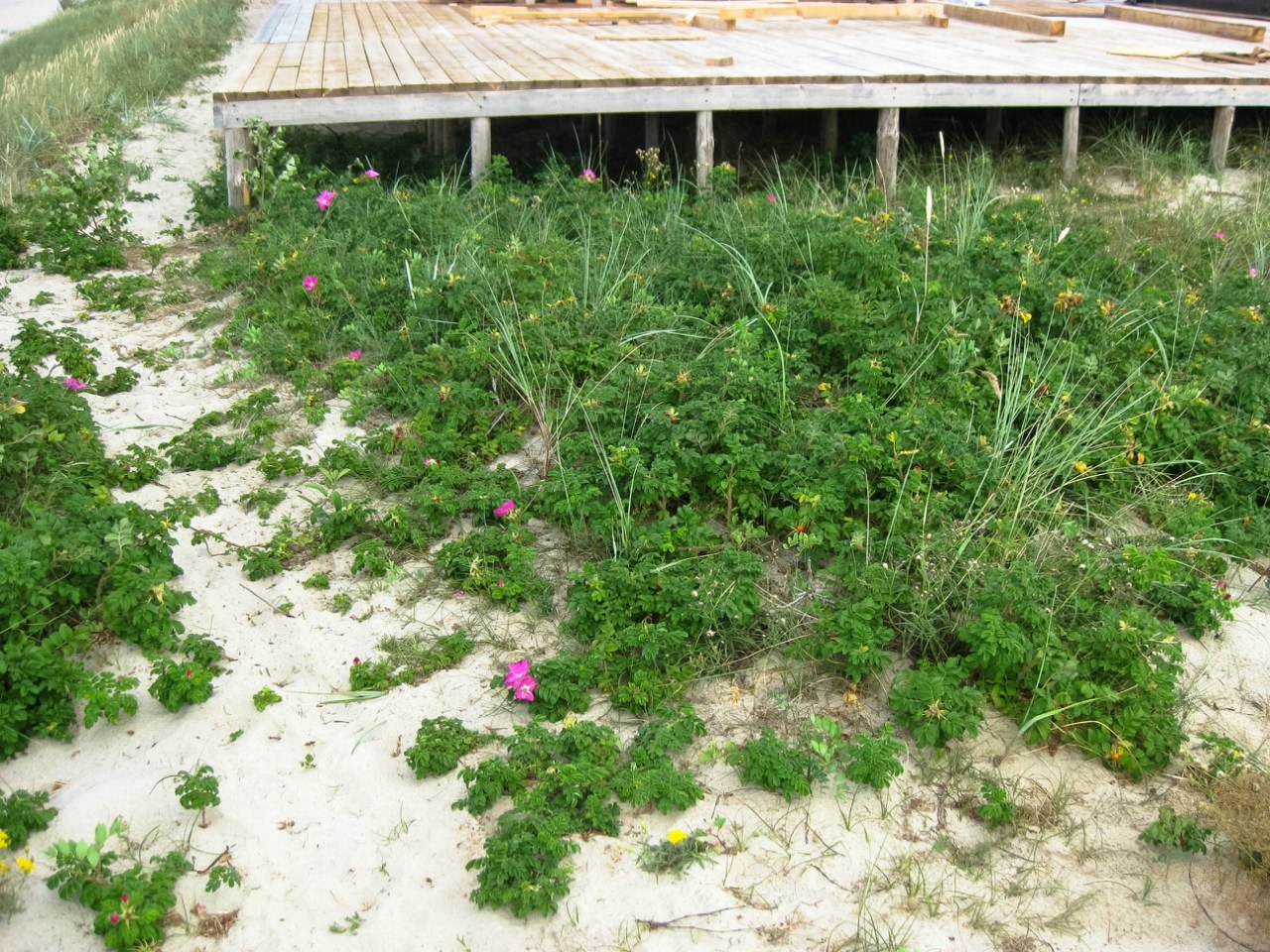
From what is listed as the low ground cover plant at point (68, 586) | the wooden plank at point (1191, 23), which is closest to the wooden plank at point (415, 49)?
the low ground cover plant at point (68, 586)

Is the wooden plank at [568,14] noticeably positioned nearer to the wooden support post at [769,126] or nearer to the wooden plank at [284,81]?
the wooden support post at [769,126]

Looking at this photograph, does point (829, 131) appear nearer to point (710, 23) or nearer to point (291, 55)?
point (710, 23)

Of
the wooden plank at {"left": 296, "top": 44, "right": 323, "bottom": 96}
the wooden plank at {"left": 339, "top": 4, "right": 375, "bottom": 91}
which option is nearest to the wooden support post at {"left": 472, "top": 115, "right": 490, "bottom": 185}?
the wooden plank at {"left": 339, "top": 4, "right": 375, "bottom": 91}

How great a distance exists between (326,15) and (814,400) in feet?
26.5

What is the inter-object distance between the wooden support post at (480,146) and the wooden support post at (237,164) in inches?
50.1

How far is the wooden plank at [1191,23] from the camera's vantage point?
9.05 metres

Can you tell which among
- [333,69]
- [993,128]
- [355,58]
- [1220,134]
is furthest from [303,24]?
[1220,134]

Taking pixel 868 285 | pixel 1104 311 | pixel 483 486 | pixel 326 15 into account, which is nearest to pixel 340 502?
pixel 483 486

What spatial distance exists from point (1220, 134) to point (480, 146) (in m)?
4.65

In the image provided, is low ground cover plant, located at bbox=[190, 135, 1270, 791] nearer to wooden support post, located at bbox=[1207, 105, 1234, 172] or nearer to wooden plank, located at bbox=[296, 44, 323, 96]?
wooden plank, located at bbox=[296, 44, 323, 96]

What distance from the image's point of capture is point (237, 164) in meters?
6.57

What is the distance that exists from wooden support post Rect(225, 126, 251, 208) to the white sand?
12.1 feet

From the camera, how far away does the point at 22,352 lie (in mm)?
4973

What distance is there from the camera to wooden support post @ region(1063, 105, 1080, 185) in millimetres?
7105
